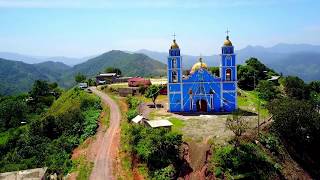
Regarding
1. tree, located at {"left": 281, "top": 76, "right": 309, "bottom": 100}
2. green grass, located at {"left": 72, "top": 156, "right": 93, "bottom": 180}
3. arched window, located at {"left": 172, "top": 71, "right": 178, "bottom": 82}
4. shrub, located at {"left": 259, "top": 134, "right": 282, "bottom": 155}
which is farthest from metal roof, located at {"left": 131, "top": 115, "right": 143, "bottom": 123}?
tree, located at {"left": 281, "top": 76, "right": 309, "bottom": 100}

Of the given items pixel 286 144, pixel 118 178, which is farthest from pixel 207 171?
pixel 286 144

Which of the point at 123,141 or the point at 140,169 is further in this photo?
the point at 123,141

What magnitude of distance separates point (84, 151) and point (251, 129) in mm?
16758

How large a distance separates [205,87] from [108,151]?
1562cm

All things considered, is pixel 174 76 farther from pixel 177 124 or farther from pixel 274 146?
pixel 274 146

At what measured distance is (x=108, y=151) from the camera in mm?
38656

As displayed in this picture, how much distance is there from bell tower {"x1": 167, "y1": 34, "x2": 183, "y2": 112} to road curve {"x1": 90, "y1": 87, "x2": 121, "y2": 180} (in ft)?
23.0

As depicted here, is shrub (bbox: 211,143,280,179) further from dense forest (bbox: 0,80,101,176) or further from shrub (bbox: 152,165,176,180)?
dense forest (bbox: 0,80,101,176)

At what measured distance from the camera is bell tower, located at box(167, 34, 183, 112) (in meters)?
48.5

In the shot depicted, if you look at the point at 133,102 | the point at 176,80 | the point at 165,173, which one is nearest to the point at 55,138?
the point at 133,102

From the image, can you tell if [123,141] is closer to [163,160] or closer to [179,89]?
[163,160]

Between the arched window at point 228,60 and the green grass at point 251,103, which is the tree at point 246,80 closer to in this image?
the green grass at point 251,103

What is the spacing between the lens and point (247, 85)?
6656 centimetres

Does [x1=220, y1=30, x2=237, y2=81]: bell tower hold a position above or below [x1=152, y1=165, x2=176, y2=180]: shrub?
above
